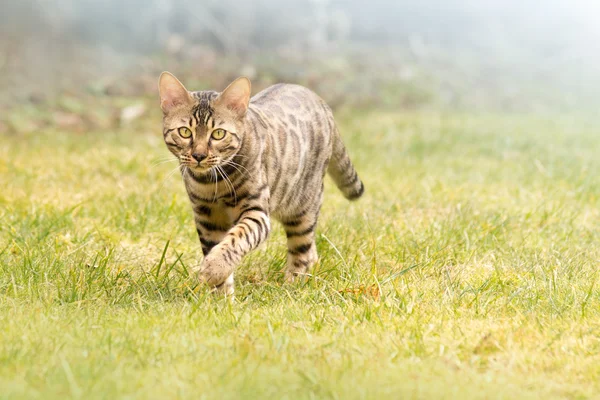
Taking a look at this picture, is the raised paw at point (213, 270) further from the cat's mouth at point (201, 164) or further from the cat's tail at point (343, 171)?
the cat's tail at point (343, 171)

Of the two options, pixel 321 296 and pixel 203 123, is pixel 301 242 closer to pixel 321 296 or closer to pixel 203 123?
pixel 321 296

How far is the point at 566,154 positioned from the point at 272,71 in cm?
557

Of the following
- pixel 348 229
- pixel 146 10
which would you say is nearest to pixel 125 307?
pixel 348 229

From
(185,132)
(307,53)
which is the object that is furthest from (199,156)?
(307,53)

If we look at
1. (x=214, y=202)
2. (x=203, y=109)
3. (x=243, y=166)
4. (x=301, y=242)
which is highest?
(x=203, y=109)

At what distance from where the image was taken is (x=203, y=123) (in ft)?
13.0

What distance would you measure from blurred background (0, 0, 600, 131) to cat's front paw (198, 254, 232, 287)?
631 cm

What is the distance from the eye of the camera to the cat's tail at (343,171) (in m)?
5.03

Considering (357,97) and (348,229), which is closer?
(348,229)

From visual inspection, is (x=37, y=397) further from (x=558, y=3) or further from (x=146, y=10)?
(x=558, y=3)

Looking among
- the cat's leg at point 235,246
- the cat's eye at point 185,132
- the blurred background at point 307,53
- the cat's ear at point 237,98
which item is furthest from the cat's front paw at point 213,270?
the blurred background at point 307,53

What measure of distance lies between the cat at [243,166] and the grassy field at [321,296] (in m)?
0.20

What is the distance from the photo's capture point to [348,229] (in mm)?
5148

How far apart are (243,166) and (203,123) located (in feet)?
0.95
